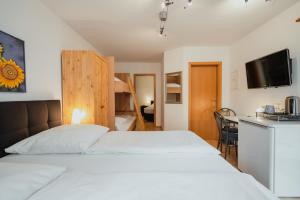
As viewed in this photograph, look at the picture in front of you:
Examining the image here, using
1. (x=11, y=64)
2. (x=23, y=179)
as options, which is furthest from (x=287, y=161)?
(x=11, y=64)

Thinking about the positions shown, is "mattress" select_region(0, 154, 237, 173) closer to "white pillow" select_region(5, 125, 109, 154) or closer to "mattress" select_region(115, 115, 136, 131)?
"white pillow" select_region(5, 125, 109, 154)

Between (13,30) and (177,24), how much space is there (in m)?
2.19

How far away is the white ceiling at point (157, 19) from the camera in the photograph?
207 cm

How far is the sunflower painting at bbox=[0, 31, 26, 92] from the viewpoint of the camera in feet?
4.64

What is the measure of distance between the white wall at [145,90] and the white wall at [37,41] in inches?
236

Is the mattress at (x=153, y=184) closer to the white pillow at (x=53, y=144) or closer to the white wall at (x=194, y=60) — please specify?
the white pillow at (x=53, y=144)

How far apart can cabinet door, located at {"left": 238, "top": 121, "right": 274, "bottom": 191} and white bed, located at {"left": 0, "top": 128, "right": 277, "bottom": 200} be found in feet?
2.76

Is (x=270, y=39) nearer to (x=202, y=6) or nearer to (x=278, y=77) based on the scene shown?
(x=278, y=77)

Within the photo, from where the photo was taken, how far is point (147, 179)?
2.85 feet

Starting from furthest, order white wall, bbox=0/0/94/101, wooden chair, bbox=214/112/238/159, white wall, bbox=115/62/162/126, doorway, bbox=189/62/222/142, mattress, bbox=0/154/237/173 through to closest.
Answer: white wall, bbox=115/62/162/126 → doorway, bbox=189/62/222/142 → wooden chair, bbox=214/112/238/159 → white wall, bbox=0/0/94/101 → mattress, bbox=0/154/237/173

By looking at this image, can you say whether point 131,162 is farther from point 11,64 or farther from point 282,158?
point 282,158

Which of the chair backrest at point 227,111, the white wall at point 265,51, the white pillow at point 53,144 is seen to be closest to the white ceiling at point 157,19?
the white wall at point 265,51

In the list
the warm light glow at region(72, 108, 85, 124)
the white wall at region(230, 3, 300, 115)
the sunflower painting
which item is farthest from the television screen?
the sunflower painting

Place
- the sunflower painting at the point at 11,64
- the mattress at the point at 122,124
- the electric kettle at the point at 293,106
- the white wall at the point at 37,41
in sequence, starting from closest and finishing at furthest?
the sunflower painting at the point at 11,64 → the white wall at the point at 37,41 → the electric kettle at the point at 293,106 → the mattress at the point at 122,124
